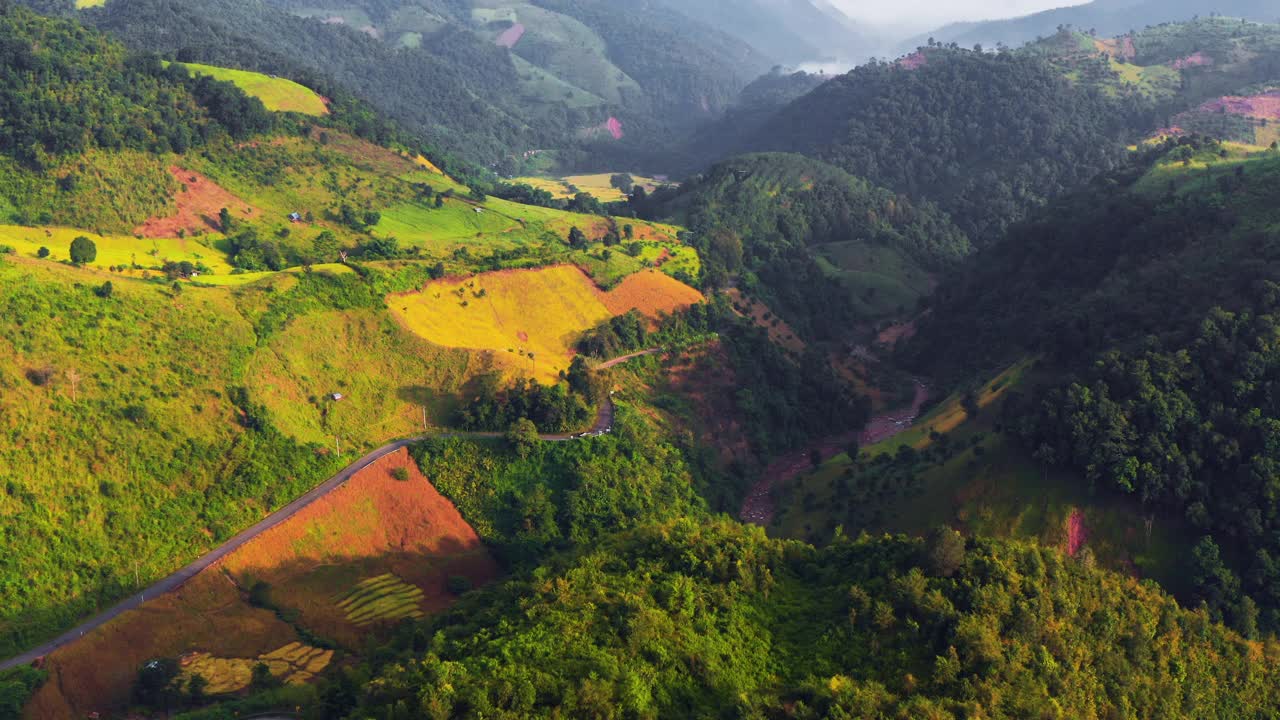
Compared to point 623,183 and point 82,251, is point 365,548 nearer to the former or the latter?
point 82,251

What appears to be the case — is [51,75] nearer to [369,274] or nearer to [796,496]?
[369,274]

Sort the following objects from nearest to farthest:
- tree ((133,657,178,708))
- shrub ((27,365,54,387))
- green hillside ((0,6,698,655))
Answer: tree ((133,657,178,708)) < green hillside ((0,6,698,655)) < shrub ((27,365,54,387))

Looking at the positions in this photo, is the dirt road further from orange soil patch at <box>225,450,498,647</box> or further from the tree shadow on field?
the tree shadow on field

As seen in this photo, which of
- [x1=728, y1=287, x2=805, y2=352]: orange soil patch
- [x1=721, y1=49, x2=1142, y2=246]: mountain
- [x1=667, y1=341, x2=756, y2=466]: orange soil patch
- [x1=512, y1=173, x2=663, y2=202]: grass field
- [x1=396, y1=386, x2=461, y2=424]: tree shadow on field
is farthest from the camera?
[x1=512, y1=173, x2=663, y2=202]: grass field

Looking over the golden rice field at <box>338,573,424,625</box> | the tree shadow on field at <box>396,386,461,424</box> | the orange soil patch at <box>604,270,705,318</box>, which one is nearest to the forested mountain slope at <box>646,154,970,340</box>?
the orange soil patch at <box>604,270,705,318</box>

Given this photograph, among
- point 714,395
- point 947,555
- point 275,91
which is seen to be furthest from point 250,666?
point 275,91

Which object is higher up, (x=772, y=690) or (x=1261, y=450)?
(x=1261, y=450)

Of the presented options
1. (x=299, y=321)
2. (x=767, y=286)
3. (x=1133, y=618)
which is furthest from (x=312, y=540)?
(x=767, y=286)
